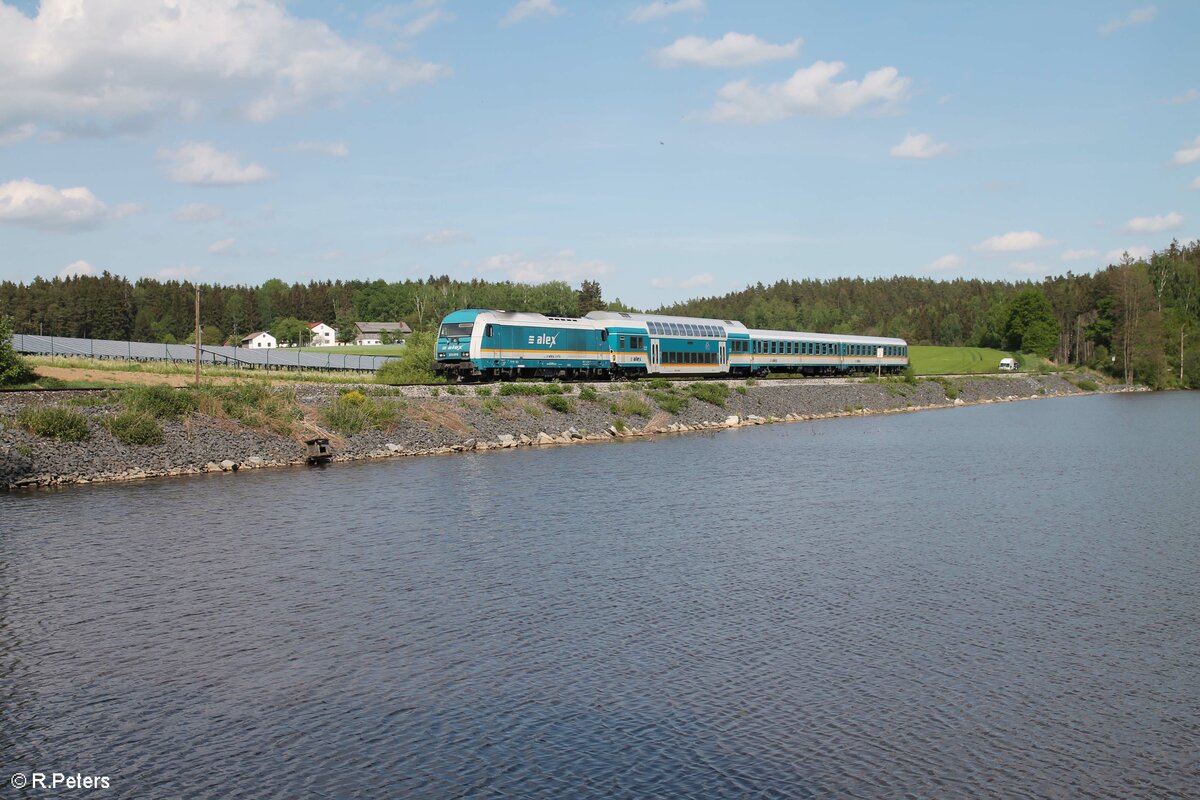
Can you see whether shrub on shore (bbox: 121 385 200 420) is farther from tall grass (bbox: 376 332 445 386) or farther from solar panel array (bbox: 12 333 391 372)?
solar panel array (bbox: 12 333 391 372)

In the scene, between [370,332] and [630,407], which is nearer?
[630,407]

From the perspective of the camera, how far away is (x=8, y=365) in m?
43.6

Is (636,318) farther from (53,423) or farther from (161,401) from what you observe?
(53,423)

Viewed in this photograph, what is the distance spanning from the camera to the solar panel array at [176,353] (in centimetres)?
7931

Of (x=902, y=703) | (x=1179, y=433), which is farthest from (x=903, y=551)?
(x=1179, y=433)

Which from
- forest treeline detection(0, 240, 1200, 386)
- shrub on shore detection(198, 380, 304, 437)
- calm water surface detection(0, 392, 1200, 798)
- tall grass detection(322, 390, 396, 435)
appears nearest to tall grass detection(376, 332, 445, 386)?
tall grass detection(322, 390, 396, 435)

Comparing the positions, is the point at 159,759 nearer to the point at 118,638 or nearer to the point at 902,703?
the point at 118,638

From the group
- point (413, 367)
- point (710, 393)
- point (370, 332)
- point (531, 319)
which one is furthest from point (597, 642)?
point (370, 332)

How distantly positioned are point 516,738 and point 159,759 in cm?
440

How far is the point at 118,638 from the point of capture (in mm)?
16750

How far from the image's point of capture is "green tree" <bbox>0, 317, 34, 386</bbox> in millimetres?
43219

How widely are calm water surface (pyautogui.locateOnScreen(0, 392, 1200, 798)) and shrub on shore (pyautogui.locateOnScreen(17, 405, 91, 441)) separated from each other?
437 centimetres

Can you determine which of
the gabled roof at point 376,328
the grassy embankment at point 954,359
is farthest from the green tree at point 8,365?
the gabled roof at point 376,328

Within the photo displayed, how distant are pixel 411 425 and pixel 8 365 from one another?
694 inches
